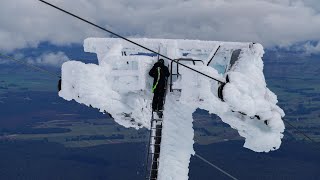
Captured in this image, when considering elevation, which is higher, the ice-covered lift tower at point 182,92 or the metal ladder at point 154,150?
the ice-covered lift tower at point 182,92

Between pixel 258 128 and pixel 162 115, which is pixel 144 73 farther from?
pixel 258 128

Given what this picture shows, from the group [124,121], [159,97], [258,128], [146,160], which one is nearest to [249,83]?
[258,128]

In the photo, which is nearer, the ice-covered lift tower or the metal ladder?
the ice-covered lift tower

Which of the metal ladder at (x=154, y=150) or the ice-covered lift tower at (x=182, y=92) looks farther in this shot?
the metal ladder at (x=154, y=150)

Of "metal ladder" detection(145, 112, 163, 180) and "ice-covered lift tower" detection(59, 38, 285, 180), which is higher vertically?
"ice-covered lift tower" detection(59, 38, 285, 180)
